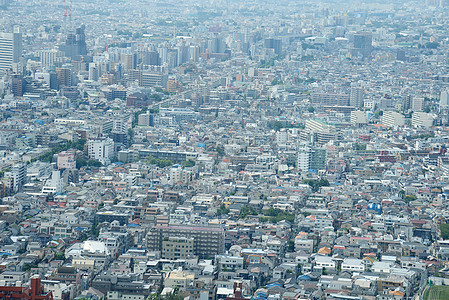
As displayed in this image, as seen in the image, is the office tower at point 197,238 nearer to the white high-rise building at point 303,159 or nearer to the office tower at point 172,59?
the white high-rise building at point 303,159

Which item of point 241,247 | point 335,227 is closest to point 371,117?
point 335,227

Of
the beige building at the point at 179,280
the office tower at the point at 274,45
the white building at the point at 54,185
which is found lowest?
the beige building at the point at 179,280

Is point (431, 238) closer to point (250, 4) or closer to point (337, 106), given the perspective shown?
point (337, 106)

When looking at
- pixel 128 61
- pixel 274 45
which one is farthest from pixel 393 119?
pixel 274 45

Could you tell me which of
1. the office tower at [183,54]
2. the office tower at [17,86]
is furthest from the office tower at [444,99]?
the office tower at [183,54]

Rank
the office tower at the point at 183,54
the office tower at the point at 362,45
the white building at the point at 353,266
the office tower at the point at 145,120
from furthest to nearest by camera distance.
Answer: the office tower at the point at 362,45 → the office tower at the point at 183,54 → the office tower at the point at 145,120 → the white building at the point at 353,266

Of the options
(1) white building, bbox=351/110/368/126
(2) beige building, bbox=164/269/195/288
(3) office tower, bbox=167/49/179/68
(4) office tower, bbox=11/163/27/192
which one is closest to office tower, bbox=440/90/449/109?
(1) white building, bbox=351/110/368/126
